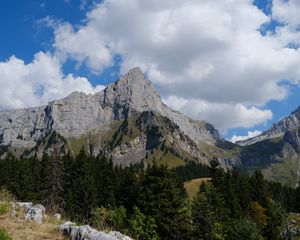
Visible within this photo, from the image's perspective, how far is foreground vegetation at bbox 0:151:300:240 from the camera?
79875 millimetres

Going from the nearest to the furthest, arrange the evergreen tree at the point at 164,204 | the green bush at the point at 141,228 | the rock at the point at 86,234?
1. the rock at the point at 86,234
2. the green bush at the point at 141,228
3. the evergreen tree at the point at 164,204

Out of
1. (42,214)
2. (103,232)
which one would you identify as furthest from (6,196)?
(103,232)

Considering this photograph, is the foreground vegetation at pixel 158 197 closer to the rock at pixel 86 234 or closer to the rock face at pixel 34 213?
the rock face at pixel 34 213

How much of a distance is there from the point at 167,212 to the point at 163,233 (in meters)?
4.23

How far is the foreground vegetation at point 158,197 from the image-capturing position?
7988cm

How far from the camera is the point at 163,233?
80375 mm

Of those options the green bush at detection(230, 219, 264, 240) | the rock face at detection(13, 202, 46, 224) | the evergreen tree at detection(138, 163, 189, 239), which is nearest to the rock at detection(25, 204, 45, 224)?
the rock face at detection(13, 202, 46, 224)

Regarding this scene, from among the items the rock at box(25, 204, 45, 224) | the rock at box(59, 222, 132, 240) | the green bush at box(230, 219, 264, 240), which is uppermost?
the rock at box(25, 204, 45, 224)

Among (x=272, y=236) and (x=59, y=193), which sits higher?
(x=59, y=193)

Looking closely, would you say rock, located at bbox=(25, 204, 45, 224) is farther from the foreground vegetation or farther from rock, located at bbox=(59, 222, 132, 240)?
the foreground vegetation

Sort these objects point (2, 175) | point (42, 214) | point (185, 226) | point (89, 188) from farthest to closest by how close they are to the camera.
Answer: point (2, 175) → point (89, 188) → point (185, 226) → point (42, 214)

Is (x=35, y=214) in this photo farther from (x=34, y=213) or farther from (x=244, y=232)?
(x=244, y=232)

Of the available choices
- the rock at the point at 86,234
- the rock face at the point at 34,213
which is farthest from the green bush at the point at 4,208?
the rock at the point at 86,234

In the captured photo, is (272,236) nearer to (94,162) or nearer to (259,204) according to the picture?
(259,204)
